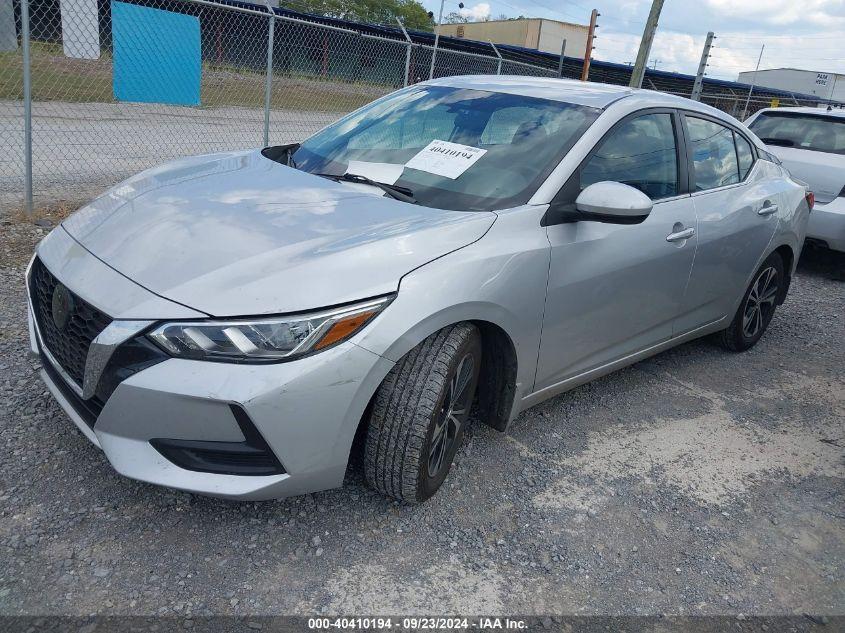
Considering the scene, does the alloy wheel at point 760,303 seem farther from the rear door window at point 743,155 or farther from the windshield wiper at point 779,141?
the windshield wiper at point 779,141

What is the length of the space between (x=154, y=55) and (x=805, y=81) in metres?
52.5

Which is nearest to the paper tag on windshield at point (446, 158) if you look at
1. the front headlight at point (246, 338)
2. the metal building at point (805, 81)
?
the front headlight at point (246, 338)

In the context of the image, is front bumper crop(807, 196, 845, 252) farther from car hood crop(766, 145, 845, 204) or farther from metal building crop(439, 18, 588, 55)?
metal building crop(439, 18, 588, 55)

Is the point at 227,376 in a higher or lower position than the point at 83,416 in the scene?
higher

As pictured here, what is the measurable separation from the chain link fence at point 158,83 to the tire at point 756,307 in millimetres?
4754

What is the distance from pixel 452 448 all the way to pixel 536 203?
106cm

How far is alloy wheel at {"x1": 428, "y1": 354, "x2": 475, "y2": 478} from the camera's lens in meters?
2.59

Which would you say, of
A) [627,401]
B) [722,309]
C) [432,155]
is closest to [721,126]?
[722,309]

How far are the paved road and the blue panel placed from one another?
105 cm

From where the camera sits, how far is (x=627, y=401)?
12.7 feet

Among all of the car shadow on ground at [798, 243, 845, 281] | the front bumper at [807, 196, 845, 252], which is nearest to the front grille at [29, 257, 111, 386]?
the front bumper at [807, 196, 845, 252]

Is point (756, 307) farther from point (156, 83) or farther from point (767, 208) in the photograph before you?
point (156, 83)

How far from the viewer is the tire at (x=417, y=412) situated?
7.88ft

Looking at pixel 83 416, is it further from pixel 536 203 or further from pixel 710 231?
pixel 710 231
